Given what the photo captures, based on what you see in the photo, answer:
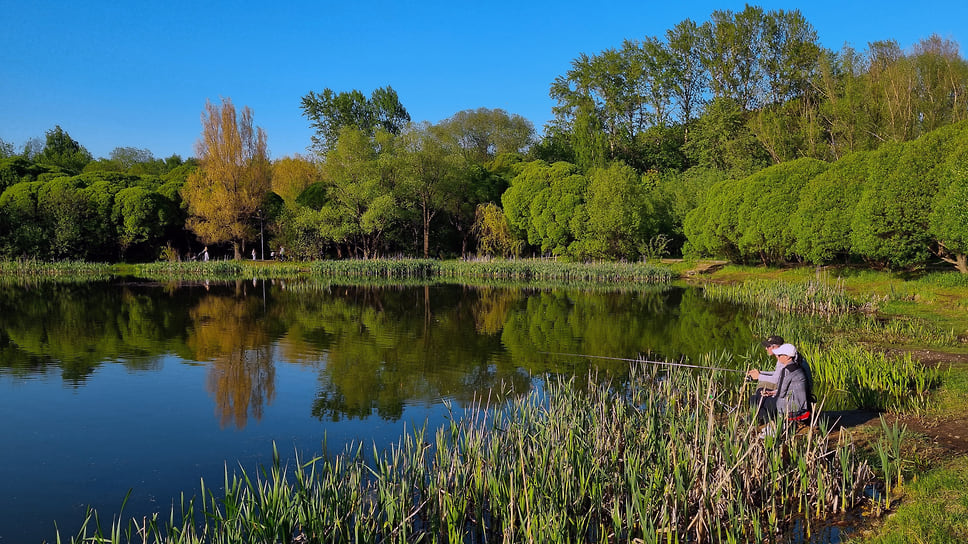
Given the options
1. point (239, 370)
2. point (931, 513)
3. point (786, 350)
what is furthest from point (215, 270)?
point (931, 513)

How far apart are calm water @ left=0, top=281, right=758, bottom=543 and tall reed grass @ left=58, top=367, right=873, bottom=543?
70 centimetres

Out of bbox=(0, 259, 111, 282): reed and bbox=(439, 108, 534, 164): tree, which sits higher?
bbox=(439, 108, 534, 164): tree

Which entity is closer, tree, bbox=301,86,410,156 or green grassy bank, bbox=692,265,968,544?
green grassy bank, bbox=692,265,968,544

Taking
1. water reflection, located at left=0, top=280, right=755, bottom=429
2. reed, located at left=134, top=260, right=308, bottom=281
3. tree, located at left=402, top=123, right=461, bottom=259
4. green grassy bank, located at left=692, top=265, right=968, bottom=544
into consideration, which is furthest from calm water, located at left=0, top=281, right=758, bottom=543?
tree, located at left=402, top=123, right=461, bottom=259

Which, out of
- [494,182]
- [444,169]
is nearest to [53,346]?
[444,169]

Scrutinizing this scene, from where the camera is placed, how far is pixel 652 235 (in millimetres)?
43062

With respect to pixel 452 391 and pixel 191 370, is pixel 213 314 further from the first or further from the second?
pixel 452 391

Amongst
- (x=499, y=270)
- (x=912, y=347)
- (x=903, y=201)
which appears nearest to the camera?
(x=912, y=347)

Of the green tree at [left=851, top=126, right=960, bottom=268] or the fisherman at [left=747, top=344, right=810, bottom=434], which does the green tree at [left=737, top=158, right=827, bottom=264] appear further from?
the fisherman at [left=747, top=344, right=810, bottom=434]

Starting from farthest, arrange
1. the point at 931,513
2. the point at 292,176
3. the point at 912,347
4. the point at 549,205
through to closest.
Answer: the point at 292,176 < the point at 549,205 < the point at 912,347 < the point at 931,513

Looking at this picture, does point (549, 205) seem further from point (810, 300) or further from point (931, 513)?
point (931, 513)

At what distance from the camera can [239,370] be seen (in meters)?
13.2

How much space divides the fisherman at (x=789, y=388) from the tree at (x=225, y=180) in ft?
140

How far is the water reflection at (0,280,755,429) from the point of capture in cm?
1165
